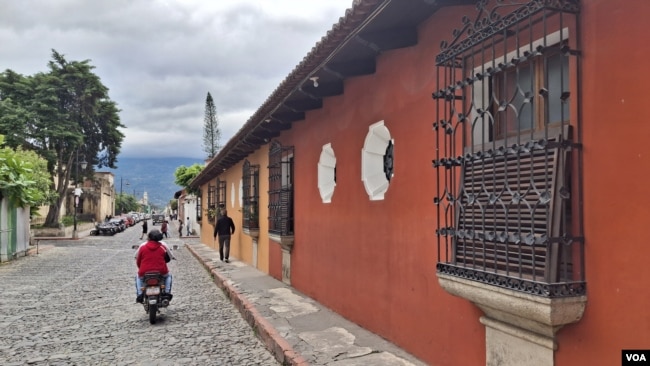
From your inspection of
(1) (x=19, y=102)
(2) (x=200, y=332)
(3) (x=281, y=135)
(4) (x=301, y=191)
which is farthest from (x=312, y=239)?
(1) (x=19, y=102)

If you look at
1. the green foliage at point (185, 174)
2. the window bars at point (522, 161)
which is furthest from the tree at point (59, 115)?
the window bars at point (522, 161)

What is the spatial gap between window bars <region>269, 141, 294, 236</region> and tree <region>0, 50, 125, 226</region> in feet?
87.5

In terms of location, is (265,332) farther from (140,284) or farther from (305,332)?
(140,284)

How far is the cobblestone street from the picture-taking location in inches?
215

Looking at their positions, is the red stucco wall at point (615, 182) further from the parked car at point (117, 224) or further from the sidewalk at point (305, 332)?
the parked car at point (117, 224)

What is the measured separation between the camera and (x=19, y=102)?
107 feet

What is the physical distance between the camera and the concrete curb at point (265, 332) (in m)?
4.88

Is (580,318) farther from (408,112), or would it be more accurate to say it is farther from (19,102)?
(19,102)

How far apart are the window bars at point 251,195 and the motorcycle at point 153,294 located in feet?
15.6

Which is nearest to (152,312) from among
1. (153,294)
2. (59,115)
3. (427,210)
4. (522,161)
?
(153,294)

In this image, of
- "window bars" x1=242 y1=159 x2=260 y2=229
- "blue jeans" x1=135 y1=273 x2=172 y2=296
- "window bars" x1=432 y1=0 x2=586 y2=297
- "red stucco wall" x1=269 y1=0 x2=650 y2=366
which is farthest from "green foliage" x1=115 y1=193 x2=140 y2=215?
"window bars" x1=432 y1=0 x2=586 y2=297

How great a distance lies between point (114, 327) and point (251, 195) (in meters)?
6.22

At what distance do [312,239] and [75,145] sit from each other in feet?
101

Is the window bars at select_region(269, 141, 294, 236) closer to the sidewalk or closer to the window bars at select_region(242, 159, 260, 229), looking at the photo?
the sidewalk
